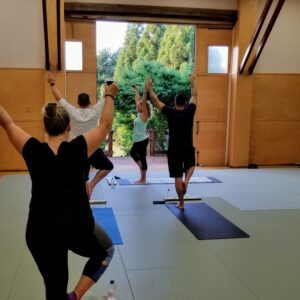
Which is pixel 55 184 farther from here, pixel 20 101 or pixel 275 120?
pixel 275 120

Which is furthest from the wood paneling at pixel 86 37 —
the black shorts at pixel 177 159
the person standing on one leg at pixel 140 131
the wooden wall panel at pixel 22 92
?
the black shorts at pixel 177 159

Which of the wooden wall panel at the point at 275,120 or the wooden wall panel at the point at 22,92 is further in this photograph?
the wooden wall panel at the point at 275,120

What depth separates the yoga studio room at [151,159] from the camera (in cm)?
194

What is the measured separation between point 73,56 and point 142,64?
4.38 metres

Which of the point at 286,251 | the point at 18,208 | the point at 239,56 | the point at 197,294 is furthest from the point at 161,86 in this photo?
the point at 197,294

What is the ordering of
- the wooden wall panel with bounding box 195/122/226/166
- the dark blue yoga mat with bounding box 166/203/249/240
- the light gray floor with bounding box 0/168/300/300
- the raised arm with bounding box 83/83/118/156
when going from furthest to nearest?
the wooden wall panel with bounding box 195/122/226/166 < the dark blue yoga mat with bounding box 166/203/249/240 < the light gray floor with bounding box 0/168/300/300 < the raised arm with bounding box 83/83/118/156

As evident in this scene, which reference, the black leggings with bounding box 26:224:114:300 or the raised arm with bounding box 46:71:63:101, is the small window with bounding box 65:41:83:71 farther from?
the black leggings with bounding box 26:224:114:300

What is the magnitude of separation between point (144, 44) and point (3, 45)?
6.76 meters

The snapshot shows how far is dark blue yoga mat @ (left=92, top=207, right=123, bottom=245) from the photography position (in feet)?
12.3

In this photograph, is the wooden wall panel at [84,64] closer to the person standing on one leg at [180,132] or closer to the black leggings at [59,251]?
the person standing on one leg at [180,132]

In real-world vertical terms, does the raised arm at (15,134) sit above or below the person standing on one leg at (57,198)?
above

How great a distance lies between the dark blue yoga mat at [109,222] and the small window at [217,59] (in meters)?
4.69

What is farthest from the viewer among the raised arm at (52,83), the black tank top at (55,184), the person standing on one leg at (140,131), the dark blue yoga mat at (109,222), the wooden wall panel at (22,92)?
→ the wooden wall panel at (22,92)

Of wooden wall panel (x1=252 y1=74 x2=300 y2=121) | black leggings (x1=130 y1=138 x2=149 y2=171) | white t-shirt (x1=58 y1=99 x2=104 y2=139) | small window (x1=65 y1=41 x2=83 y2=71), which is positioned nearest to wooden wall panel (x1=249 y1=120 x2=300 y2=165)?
wooden wall panel (x1=252 y1=74 x2=300 y2=121)
